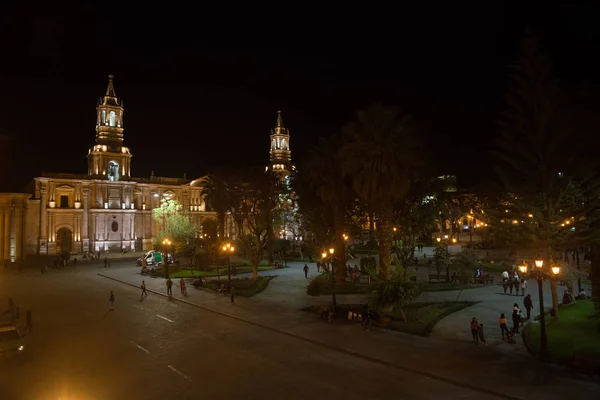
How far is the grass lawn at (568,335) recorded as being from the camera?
16.3 metres

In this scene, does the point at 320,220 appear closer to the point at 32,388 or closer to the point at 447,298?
the point at 447,298

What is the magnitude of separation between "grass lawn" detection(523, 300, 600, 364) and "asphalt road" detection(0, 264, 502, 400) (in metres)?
5.86

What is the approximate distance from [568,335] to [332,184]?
1956 cm

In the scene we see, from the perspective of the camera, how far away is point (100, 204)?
74062mm

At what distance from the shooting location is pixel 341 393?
13000 mm

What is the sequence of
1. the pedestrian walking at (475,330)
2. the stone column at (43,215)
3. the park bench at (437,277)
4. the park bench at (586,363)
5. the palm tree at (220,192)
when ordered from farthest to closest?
the stone column at (43,215)
the palm tree at (220,192)
the park bench at (437,277)
the pedestrian walking at (475,330)
the park bench at (586,363)

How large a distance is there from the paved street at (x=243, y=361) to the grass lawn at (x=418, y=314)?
2.99ft

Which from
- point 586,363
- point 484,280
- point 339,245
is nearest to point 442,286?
point 484,280

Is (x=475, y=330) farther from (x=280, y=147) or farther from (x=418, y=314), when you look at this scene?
(x=280, y=147)

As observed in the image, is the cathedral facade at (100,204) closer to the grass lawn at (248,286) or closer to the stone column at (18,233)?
the stone column at (18,233)

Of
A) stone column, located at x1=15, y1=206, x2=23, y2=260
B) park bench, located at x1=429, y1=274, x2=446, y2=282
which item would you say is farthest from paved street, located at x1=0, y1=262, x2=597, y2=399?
stone column, located at x1=15, y1=206, x2=23, y2=260

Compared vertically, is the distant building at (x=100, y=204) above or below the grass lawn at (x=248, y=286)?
above

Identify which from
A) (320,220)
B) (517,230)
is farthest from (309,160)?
(517,230)

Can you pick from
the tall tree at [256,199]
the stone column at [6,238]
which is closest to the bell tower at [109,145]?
the stone column at [6,238]
